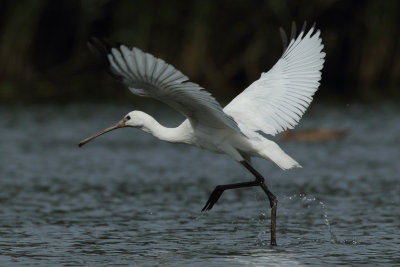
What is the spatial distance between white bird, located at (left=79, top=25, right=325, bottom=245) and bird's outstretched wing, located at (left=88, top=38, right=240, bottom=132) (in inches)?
0.4

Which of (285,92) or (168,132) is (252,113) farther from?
(168,132)

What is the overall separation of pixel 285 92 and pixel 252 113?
44cm

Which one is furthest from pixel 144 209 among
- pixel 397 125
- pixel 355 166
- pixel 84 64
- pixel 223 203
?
pixel 84 64

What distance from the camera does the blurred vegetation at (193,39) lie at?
25297 mm

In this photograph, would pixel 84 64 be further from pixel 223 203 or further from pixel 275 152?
pixel 275 152

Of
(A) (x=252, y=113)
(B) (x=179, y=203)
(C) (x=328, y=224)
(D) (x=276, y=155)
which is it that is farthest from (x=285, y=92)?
(B) (x=179, y=203)

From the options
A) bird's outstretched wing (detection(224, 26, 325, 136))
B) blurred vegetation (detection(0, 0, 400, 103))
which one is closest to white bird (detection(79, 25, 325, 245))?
bird's outstretched wing (detection(224, 26, 325, 136))

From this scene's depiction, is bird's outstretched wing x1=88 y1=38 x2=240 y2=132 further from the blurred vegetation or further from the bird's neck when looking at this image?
the blurred vegetation

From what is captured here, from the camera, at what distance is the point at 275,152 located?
9.32m

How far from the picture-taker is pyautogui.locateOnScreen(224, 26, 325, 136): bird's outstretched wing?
974cm

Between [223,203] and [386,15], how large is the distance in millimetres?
14900

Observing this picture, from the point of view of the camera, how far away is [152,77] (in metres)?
7.76

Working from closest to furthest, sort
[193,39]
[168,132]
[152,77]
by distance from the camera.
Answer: [152,77], [168,132], [193,39]

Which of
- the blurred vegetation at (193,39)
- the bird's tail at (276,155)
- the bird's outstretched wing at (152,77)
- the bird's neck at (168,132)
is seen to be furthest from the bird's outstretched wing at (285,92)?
the blurred vegetation at (193,39)
